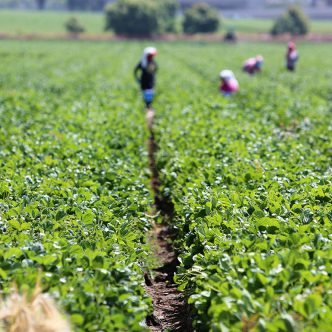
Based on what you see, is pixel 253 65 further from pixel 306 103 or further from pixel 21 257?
pixel 21 257

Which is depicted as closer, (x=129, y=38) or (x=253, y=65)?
(x=253, y=65)

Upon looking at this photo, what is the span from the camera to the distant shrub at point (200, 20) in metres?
79.2

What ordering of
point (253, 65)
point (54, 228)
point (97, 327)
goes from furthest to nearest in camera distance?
point (253, 65) < point (54, 228) < point (97, 327)

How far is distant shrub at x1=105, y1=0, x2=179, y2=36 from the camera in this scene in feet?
249

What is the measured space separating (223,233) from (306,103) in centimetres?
1075

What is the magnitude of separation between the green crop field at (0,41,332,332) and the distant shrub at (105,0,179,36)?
213ft

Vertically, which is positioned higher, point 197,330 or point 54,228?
point 54,228

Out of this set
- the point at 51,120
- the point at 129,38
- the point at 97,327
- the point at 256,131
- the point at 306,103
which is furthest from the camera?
the point at 129,38

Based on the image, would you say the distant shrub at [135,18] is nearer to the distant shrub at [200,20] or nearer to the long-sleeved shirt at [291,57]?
the distant shrub at [200,20]

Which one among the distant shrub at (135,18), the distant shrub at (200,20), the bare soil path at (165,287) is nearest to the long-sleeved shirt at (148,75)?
the bare soil path at (165,287)

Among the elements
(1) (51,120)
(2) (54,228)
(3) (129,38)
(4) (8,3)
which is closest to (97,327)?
(2) (54,228)

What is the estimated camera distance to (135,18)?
7594 centimetres

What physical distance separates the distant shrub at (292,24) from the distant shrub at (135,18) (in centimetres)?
1678

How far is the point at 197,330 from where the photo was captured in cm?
497
